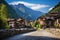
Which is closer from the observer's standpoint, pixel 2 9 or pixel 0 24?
pixel 0 24

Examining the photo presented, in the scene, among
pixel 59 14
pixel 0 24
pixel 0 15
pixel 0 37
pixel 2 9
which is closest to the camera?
pixel 0 37

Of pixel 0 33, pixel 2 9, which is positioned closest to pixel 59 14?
pixel 2 9

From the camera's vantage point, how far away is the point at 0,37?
1406 centimetres

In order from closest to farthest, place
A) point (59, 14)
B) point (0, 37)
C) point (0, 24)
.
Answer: point (0, 37) < point (0, 24) < point (59, 14)

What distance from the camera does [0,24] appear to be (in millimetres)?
28094

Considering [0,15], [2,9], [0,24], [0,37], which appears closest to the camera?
[0,37]

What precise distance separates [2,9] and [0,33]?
19.0m

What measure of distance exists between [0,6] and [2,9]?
1.13 meters

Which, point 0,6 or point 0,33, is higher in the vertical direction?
point 0,6

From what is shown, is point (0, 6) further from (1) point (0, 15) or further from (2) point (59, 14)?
(2) point (59, 14)

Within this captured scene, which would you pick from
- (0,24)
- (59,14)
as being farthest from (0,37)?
(59,14)

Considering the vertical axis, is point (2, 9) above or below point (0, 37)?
above

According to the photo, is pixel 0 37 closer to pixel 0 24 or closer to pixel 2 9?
pixel 0 24

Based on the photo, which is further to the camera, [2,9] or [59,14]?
[59,14]
